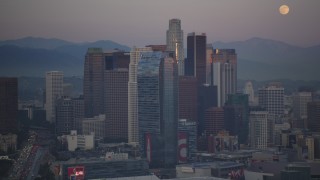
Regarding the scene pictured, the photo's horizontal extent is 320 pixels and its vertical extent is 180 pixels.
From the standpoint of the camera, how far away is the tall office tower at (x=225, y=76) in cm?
1698

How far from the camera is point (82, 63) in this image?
16.4 metres

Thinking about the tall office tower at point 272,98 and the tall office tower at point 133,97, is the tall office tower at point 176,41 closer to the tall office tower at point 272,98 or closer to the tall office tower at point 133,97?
the tall office tower at point 133,97

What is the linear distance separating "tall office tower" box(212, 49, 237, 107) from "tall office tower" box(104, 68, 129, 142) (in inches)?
89.6

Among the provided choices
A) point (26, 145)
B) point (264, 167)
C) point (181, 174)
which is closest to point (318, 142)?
point (264, 167)

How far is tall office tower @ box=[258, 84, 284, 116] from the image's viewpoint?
15562mm

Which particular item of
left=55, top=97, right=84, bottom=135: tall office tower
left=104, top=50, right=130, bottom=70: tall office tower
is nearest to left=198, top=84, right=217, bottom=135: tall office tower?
left=104, top=50, right=130, bottom=70: tall office tower

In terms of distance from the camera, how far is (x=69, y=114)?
51.8 feet

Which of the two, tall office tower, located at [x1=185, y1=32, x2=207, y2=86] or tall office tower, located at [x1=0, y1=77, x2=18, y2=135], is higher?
tall office tower, located at [x1=185, y1=32, x2=207, y2=86]

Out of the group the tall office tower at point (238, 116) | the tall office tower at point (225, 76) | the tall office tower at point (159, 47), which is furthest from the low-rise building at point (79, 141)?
the tall office tower at point (225, 76)

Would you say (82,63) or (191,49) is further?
(191,49)

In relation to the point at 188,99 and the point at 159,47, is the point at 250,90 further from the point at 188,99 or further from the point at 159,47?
the point at 159,47

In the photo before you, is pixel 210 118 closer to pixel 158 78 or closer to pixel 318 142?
pixel 158 78

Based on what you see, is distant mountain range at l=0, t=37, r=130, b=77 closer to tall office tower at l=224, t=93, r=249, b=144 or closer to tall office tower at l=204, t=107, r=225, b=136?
tall office tower at l=204, t=107, r=225, b=136

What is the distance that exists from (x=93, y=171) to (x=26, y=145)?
1584 mm
